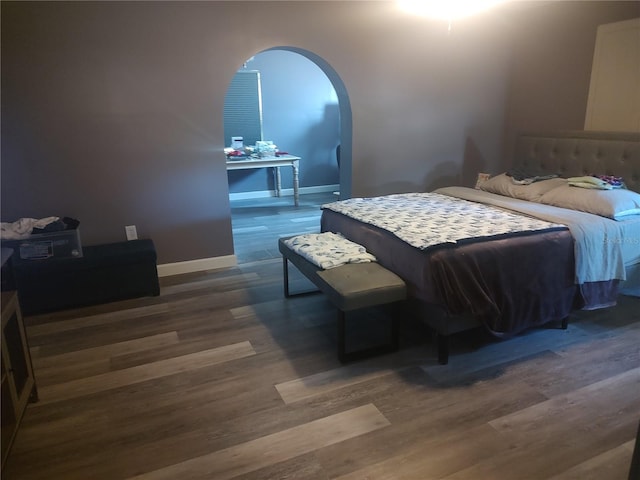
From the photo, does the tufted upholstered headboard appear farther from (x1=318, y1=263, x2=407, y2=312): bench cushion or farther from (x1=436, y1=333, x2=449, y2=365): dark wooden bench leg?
(x1=318, y1=263, x2=407, y2=312): bench cushion

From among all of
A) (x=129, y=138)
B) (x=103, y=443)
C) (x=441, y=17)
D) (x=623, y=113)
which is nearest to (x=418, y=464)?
(x=103, y=443)

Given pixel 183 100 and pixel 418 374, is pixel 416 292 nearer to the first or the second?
pixel 418 374

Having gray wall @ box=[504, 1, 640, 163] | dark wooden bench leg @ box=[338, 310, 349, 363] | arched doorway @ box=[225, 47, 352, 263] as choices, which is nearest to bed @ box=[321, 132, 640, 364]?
dark wooden bench leg @ box=[338, 310, 349, 363]

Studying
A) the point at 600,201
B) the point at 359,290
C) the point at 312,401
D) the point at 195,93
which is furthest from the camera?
the point at 195,93

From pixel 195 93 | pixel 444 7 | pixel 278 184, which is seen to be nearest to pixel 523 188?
pixel 444 7

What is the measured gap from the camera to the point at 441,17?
414 cm

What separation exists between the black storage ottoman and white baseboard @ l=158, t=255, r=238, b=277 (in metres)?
0.41

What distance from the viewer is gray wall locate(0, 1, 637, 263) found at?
311 centimetres

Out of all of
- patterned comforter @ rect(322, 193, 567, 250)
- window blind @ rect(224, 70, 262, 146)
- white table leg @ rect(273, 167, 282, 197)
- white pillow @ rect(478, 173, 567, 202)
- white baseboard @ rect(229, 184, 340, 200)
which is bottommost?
white baseboard @ rect(229, 184, 340, 200)

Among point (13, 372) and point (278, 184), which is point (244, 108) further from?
point (13, 372)

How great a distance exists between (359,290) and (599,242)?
1.53 meters

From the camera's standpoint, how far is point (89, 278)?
309 cm

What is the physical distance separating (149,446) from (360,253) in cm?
150

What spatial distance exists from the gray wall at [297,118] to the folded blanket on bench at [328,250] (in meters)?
3.91
